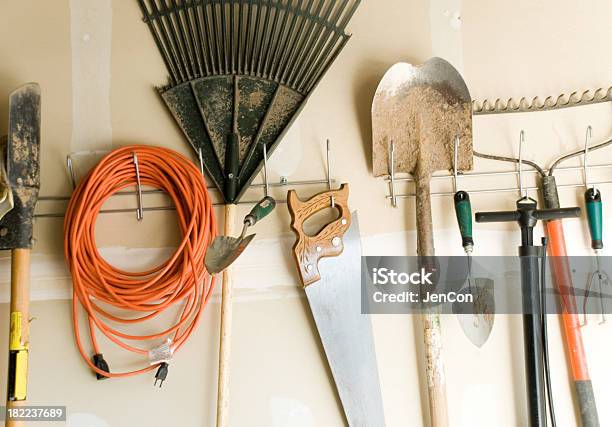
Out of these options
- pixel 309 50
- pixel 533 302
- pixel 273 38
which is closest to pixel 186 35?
pixel 273 38

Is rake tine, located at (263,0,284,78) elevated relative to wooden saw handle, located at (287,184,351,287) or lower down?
elevated

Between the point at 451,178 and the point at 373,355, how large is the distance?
0.57 m

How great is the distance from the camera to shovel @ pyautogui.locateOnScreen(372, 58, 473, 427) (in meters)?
1.70

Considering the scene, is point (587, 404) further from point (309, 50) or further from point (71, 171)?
point (71, 171)

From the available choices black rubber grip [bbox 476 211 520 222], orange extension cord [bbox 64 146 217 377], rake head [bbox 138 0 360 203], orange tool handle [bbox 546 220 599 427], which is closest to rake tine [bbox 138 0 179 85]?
rake head [bbox 138 0 360 203]

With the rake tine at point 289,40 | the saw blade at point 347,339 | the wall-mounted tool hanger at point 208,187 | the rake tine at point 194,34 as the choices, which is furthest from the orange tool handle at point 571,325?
the rake tine at point 194,34

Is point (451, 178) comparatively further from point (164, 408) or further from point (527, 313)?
point (164, 408)

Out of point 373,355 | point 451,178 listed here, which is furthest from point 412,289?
point 451,178

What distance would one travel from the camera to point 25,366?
1527 mm

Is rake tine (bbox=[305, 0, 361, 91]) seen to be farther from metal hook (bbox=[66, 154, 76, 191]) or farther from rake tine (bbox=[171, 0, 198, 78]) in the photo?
metal hook (bbox=[66, 154, 76, 191])

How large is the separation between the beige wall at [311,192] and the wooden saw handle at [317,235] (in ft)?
0.24

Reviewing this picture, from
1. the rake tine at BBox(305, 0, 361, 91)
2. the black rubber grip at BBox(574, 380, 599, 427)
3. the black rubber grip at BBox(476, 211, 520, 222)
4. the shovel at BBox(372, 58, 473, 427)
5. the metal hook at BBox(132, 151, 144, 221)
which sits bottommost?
the black rubber grip at BBox(574, 380, 599, 427)

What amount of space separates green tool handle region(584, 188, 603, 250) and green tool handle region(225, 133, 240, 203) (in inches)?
39.6

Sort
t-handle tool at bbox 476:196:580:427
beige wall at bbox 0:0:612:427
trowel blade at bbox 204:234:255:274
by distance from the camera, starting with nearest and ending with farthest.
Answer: trowel blade at bbox 204:234:255:274
t-handle tool at bbox 476:196:580:427
beige wall at bbox 0:0:612:427
